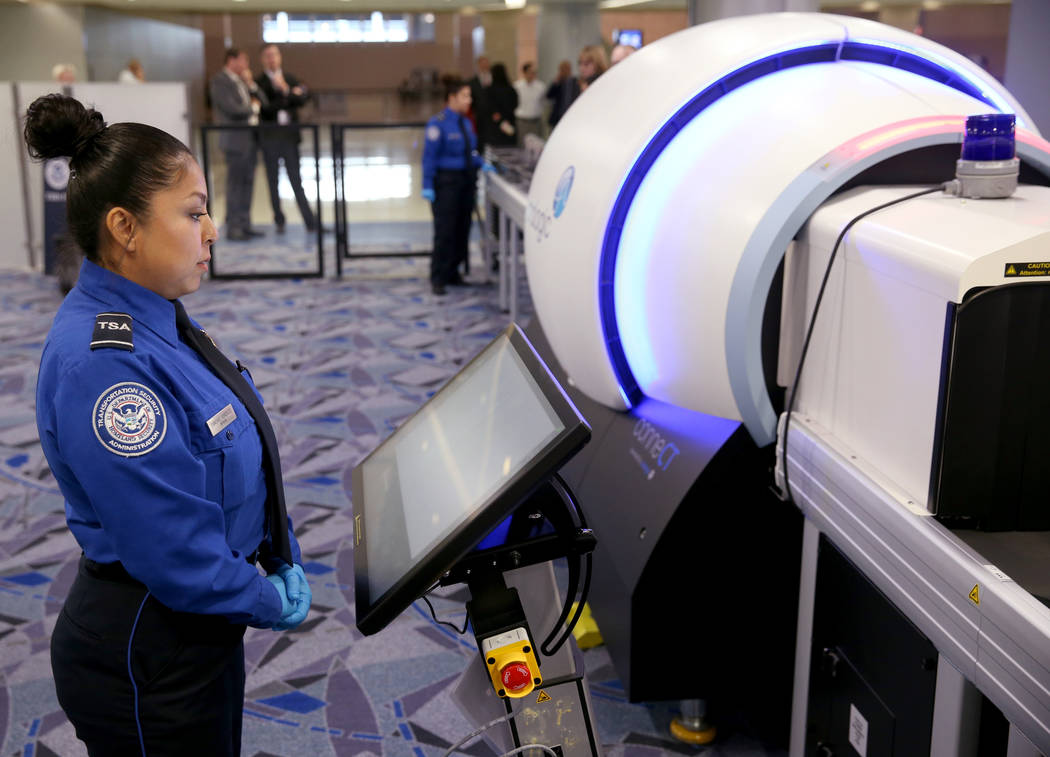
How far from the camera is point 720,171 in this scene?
1.80 metres

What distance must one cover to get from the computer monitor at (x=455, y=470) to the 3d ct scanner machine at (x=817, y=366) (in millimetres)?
538

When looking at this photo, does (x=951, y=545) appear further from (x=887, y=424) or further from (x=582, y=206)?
(x=582, y=206)

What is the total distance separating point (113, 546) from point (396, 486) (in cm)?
35

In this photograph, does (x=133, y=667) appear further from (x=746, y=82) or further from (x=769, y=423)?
(x=746, y=82)

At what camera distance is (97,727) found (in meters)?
1.33

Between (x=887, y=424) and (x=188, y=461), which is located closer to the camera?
(x=188, y=461)

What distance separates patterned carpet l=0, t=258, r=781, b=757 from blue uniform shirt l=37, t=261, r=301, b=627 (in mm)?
671

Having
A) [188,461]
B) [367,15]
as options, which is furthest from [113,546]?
[367,15]

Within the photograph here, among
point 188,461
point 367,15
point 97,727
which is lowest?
point 97,727

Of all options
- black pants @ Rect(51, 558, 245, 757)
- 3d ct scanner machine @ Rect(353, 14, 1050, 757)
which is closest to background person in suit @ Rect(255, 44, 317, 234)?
3d ct scanner machine @ Rect(353, 14, 1050, 757)

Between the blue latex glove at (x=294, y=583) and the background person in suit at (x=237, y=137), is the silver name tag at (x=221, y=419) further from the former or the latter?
the background person in suit at (x=237, y=137)

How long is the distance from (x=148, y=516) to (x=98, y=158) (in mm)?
437

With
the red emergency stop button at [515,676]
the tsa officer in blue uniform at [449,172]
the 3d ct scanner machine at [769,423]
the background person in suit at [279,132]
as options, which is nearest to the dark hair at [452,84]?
the tsa officer in blue uniform at [449,172]

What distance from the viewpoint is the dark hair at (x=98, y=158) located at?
1220 millimetres
